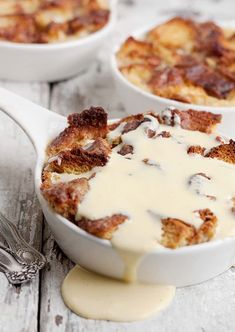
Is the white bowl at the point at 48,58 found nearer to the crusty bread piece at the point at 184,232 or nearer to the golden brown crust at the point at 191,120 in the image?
the golden brown crust at the point at 191,120

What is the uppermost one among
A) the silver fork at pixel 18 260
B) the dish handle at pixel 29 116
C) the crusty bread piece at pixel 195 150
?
the crusty bread piece at pixel 195 150

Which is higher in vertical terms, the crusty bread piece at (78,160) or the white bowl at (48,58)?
the crusty bread piece at (78,160)

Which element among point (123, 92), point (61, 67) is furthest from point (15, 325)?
point (61, 67)

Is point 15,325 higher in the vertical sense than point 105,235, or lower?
lower

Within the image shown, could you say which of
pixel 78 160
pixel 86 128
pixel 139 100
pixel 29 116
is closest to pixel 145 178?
pixel 78 160

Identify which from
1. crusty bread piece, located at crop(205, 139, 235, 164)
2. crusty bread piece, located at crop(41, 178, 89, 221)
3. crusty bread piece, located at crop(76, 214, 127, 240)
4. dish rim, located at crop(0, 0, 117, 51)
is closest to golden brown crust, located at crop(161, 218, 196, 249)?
crusty bread piece, located at crop(76, 214, 127, 240)

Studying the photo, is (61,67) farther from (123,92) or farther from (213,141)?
(213,141)

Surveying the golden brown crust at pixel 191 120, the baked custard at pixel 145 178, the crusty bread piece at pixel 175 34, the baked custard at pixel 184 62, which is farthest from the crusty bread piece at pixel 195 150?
the crusty bread piece at pixel 175 34

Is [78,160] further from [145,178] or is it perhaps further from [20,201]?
[20,201]

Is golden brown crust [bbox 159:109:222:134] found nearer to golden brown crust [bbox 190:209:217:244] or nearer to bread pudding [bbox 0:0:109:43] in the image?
golden brown crust [bbox 190:209:217:244]
